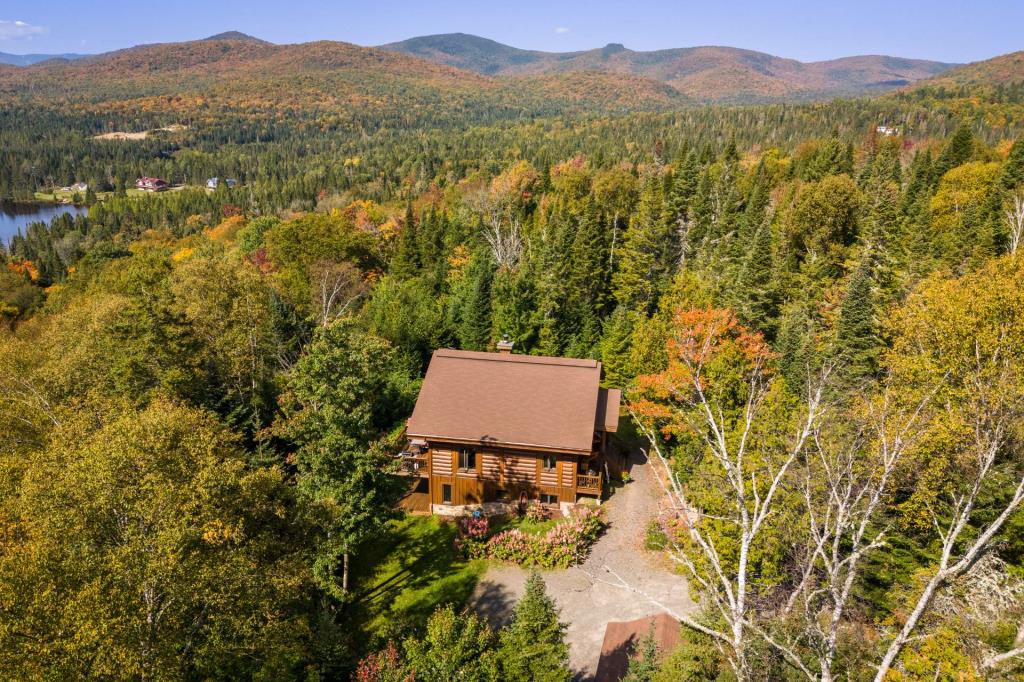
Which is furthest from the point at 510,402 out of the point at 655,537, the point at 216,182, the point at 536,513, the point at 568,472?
the point at 216,182

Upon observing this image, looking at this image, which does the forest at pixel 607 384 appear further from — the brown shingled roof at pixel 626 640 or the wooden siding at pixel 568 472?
the wooden siding at pixel 568 472

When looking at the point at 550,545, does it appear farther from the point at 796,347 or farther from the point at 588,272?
the point at 588,272

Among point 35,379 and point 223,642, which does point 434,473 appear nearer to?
point 223,642

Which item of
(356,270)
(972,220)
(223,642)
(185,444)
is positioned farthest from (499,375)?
(972,220)

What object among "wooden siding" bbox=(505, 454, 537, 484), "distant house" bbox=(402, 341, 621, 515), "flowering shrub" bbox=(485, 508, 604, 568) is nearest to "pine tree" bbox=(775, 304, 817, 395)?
"distant house" bbox=(402, 341, 621, 515)

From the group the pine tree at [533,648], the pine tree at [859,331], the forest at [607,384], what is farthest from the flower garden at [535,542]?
the pine tree at [859,331]

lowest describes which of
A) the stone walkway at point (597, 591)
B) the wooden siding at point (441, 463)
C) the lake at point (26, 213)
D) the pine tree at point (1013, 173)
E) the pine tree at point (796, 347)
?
the lake at point (26, 213)
